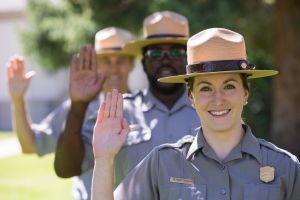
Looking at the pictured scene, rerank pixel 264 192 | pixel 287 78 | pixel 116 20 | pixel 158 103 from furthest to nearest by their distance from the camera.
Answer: pixel 287 78 → pixel 116 20 → pixel 158 103 → pixel 264 192

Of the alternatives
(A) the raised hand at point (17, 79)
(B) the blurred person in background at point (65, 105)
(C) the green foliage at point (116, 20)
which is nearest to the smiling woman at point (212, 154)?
(B) the blurred person in background at point (65, 105)

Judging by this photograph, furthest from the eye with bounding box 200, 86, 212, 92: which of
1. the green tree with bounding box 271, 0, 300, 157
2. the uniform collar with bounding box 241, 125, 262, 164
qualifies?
the green tree with bounding box 271, 0, 300, 157

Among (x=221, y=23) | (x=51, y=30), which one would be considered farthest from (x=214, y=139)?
(x=51, y=30)

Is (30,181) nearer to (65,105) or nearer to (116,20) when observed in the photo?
(116,20)

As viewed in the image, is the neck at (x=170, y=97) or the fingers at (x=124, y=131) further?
the neck at (x=170, y=97)

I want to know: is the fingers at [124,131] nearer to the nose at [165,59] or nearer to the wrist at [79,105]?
the wrist at [79,105]

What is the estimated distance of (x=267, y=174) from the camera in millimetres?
2889

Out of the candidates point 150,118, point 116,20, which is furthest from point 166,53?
point 116,20

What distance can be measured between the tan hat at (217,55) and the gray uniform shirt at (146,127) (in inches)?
42.2

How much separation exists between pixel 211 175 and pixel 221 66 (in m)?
0.46

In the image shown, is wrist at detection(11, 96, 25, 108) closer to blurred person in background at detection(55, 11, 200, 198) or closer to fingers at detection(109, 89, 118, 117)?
blurred person in background at detection(55, 11, 200, 198)

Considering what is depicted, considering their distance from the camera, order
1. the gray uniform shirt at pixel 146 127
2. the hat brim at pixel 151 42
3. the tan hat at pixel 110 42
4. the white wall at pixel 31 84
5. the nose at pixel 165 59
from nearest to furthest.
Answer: the gray uniform shirt at pixel 146 127 → the nose at pixel 165 59 → the hat brim at pixel 151 42 → the tan hat at pixel 110 42 → the white wall at pixel 31 84

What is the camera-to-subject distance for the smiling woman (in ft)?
9.49

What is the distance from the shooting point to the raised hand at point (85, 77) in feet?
13.8
